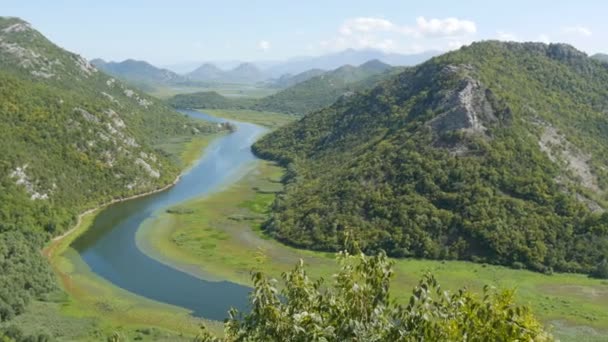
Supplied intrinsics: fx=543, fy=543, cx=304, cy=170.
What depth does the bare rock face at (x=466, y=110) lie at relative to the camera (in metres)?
103

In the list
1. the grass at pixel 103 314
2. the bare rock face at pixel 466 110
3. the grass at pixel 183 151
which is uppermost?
the bare rock face at pixel 466 110

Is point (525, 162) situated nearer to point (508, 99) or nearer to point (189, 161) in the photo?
point (508, 99)

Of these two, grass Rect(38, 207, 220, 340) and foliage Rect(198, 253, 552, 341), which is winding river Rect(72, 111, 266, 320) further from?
foliage Rect(198, 253, 552, 341)

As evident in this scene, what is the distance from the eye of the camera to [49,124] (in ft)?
387

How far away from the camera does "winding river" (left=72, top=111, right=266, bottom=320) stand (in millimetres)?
70000

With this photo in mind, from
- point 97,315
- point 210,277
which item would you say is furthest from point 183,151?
point 97,315

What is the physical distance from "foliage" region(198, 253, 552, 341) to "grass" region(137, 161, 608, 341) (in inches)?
1624

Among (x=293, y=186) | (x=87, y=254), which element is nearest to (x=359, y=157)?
(x=293, y=186)

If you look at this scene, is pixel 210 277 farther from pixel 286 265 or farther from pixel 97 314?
pixel 97 314

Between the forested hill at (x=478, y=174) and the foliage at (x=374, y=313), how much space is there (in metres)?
73.3

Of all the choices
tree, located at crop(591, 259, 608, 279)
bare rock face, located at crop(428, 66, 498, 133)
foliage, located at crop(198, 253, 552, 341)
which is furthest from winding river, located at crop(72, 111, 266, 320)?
bare rock face, located at crop(428, 66, 498, 133)

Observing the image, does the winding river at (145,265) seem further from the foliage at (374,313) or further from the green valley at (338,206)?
the foliage at (374,313)

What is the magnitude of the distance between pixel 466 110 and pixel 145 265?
64084 mm

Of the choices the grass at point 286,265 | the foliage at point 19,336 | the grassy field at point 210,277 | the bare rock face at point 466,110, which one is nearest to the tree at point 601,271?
the grassy field at point 210,277
